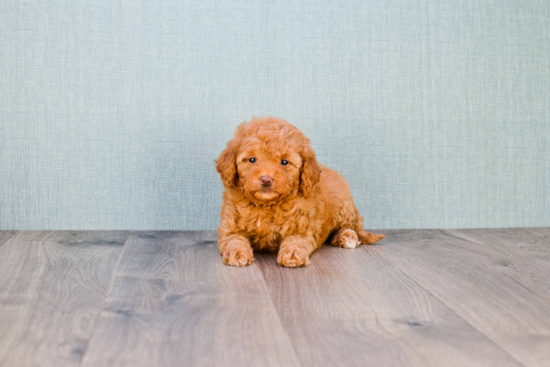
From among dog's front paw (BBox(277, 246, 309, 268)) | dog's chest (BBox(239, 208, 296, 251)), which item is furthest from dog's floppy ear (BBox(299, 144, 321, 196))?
dog's front paw (BBox(277, 246, 309, 268))

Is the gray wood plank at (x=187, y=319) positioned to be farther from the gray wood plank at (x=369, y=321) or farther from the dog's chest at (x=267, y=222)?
the dog's chest at (x=267, y=222)

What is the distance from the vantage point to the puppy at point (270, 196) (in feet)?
7.09

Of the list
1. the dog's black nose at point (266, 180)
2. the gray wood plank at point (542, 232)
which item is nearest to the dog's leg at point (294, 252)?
the dog's black nose at point (266, 180)

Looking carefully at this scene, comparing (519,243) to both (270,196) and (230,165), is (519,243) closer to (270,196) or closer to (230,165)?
(270,196)

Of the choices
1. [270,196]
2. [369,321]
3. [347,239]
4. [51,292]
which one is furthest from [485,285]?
[51,292]

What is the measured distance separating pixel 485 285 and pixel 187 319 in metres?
1.12

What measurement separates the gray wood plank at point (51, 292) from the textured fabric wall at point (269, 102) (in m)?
0.40

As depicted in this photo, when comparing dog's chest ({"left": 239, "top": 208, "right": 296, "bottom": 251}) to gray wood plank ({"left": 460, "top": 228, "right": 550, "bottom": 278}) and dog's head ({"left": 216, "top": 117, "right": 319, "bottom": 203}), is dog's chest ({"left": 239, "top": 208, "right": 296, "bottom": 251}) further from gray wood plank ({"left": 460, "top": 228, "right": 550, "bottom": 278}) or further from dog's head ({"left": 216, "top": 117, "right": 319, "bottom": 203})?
gray wood plank ({"left": 460, "top": 228, "right": 550, "bottom": 278})

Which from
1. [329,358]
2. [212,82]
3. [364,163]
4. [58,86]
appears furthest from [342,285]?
[58,86]

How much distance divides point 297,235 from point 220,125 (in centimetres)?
98

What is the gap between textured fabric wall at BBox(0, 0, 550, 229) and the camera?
113 inches

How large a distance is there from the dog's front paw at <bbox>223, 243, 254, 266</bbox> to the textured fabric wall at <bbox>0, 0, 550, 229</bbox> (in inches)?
Answer: 33.0

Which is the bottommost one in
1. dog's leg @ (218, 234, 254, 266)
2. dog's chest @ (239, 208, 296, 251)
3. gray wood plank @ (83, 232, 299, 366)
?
gray wood plank @ (83, 232, 299, 366)

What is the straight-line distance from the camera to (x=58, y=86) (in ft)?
9.44
